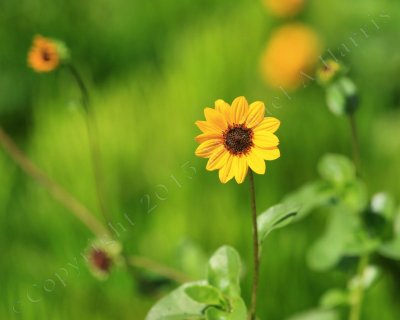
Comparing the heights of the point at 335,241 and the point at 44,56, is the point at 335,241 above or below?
below

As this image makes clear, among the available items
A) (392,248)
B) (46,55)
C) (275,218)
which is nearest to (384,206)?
(392,248)

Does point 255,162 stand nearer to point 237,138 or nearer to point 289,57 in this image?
point 237,138

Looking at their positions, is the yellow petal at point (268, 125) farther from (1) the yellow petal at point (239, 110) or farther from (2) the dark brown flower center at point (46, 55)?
(2) the dark brown flower center at point (46, 55)

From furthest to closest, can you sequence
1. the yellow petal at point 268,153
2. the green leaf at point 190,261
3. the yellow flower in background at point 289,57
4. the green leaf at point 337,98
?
the yellow flower in background at point 289,57 → the green leaf at point 190,261 → the green leaf at point 337,98 → the yellow petal at point 268,153

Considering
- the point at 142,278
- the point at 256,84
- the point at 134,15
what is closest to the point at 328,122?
the point at 256,84

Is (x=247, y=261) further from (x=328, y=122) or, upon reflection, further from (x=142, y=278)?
(x=328, y=122)

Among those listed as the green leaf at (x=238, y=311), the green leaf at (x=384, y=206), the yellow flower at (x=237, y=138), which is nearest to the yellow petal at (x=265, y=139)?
the yellow flower at (x=237, y=138)
